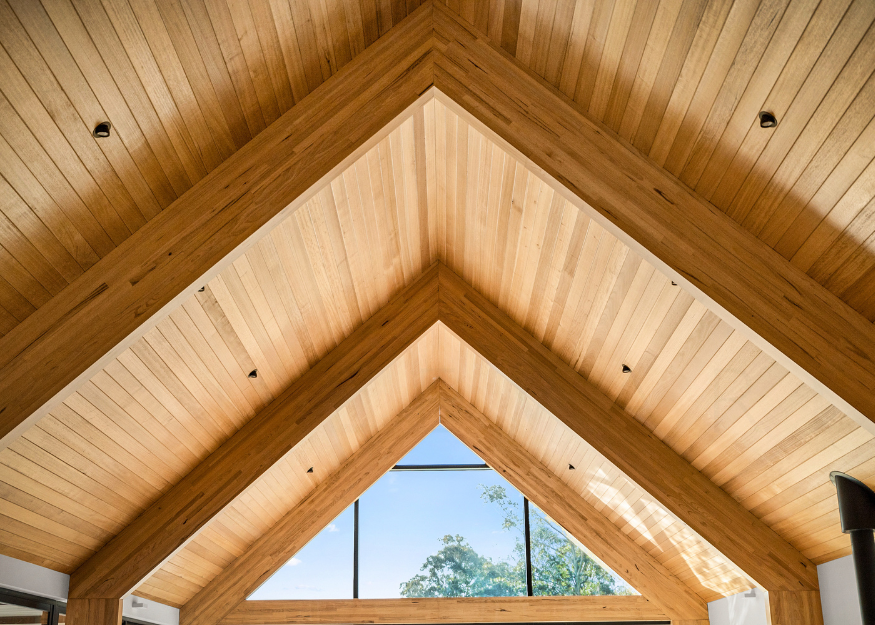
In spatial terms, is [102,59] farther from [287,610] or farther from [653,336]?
[287,610]

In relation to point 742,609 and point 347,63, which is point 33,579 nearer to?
point 347,63

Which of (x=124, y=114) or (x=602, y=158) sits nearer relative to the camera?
(x=124, y=114)

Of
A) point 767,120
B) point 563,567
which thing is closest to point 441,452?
point 563,567

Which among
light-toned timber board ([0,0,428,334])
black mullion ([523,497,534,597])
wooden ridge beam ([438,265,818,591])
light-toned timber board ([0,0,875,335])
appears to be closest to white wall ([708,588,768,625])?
wooden ridge beam ([438,265,818,591])

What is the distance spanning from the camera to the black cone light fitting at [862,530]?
384cm

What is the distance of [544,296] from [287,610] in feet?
15.0

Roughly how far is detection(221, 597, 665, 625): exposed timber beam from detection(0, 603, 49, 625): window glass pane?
2.64m

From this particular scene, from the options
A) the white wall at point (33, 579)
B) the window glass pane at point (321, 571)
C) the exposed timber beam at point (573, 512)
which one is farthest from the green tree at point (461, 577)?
the white wall at point (33, 579)

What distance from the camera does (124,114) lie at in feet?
8.84

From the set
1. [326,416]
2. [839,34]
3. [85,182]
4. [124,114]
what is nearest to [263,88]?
[124,114]

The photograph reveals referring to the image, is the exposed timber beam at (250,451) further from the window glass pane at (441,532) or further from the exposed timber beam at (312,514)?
the window glass pane at (441,532)

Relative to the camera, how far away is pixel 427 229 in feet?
16.1

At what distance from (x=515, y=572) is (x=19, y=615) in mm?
4677

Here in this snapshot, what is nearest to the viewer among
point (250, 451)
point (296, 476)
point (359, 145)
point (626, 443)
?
point (359, 145)
